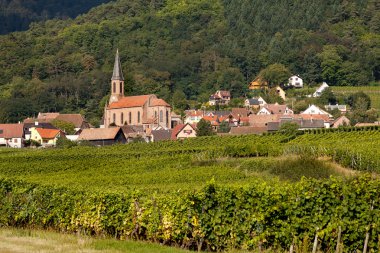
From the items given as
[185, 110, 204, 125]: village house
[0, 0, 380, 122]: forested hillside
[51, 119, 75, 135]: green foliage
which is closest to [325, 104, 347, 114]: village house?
[185, 110, 204, 125]: village house

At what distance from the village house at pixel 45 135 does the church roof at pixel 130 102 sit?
1028 cm

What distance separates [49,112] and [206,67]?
31.5 meters

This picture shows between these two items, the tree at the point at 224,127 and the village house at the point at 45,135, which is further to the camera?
the village house at the point at 45,135

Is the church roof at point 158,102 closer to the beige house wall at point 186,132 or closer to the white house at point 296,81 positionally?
the beige house wall at point 186,132

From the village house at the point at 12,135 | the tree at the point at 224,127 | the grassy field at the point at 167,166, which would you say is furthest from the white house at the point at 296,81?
the grassy field at the point at 167,166

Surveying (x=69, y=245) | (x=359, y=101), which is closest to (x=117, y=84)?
(x=359, y=101)

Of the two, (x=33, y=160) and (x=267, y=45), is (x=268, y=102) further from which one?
(x=33, y=160)

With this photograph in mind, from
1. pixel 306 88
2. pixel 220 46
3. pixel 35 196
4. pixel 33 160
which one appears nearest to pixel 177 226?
pixel 35 196

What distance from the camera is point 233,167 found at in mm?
42375

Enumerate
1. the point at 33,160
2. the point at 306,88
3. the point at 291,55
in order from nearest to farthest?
1. the point at 33,160
2. the point at 306,88
3. the point at 291,55

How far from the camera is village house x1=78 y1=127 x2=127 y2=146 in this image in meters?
75.0

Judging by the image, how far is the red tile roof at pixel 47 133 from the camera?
8456 centimetres

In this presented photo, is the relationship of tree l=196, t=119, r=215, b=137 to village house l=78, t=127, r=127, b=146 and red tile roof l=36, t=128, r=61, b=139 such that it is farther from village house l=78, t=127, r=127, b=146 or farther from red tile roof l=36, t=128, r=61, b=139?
red tile roof l=36, t=128, r=61, b=139

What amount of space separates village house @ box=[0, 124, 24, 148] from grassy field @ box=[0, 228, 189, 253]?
67200 millimetres
